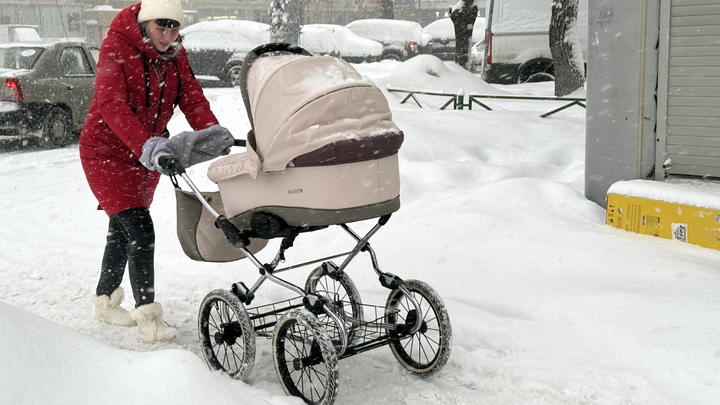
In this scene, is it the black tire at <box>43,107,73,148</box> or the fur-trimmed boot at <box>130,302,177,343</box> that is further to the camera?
the black tire at <box>43,107,73,148</box>

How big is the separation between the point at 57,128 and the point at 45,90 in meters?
0.70

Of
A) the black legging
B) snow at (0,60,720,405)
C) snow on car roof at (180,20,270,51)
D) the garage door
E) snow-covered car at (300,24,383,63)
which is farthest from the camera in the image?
snow-covered car at (300,24,383,63)

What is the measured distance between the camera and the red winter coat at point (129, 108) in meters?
4.26

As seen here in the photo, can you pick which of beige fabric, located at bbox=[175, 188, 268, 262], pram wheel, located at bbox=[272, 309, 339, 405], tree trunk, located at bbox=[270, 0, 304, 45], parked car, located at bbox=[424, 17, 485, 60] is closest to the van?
parked car, located at bbox=[424, 17, 485, 60]

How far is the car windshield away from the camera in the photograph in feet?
41.1

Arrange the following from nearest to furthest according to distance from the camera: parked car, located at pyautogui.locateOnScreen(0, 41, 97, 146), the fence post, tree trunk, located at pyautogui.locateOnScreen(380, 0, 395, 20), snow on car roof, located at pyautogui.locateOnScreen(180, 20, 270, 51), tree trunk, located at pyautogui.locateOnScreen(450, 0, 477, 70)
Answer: parked car, located at pyautogui.locateOnScreen(0, 41, 97, 146), the fence post, tree trunk, located at pyautogui.locateOnScreen(450, 0, 477, 70), snow on car roof, located at pyautogui.locateOnScreen(180, 20, 270, 51), tree trunk, located at pyautogui.locateOnScreen(380, 0, 395, 20)

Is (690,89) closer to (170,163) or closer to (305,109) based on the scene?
(305,109)

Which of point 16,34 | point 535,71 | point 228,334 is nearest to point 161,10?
point 228,334

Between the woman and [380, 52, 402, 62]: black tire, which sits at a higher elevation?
the woman

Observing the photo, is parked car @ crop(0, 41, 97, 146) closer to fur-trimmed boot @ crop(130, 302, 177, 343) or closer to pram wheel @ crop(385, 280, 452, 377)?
fur-trimmed boot @ crop(130, 302, 177, 343)

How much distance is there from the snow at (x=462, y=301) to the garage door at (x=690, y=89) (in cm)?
56

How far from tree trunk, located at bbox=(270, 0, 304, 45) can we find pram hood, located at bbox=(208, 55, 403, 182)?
9531 mm

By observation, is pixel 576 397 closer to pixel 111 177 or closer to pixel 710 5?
pixel 111 177

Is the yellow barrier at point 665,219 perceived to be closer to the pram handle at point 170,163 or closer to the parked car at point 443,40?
the pram handle at point 170,163
